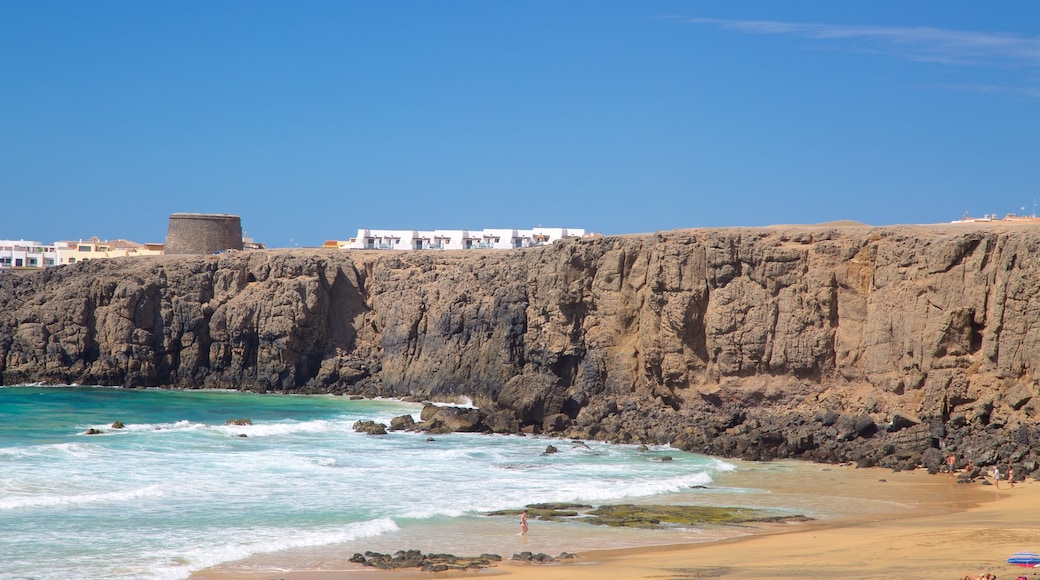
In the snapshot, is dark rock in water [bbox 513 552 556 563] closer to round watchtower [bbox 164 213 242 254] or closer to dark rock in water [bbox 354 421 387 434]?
dark rock in water [bbox 354 421 387 434]

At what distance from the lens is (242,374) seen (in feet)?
185

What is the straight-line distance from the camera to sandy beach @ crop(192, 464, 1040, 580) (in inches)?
784

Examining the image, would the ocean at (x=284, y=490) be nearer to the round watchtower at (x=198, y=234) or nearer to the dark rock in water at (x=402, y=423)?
the dark rock in water at (x=402, y=423)

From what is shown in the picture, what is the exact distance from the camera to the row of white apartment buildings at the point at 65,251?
7550 centimetres

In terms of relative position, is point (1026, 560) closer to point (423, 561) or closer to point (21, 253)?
point (423, 561)

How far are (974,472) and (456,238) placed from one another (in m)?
49.9

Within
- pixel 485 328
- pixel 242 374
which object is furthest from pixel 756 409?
pixel 242 374

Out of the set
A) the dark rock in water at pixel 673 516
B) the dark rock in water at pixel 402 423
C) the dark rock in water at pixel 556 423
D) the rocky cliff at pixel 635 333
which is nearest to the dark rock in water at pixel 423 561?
the dark rock in water at pixel 673 516

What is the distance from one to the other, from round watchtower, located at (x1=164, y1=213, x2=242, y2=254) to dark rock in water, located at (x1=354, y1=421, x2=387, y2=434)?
29544 millimetres

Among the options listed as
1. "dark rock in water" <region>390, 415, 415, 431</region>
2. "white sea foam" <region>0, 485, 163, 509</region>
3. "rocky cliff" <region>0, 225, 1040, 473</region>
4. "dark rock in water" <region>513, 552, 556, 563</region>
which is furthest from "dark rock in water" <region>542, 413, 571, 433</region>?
"dark rock in water" <region>513, 552, 556, 563</region>

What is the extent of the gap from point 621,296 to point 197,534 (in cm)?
2328

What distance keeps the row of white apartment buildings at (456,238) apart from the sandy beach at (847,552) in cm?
4998

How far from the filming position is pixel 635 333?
43.7 meters

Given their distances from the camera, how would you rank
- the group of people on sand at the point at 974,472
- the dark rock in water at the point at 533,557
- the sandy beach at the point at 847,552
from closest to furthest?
the sandy beach at the point at 847,552 → the dark rock in water at the point at 533,557 → the group of people on sand at the point at 974,472
